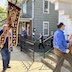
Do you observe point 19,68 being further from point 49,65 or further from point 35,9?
point 35,9

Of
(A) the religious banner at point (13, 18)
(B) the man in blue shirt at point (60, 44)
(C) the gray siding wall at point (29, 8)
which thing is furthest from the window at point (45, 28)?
(B) the man in blue shirt at point (60, 44)

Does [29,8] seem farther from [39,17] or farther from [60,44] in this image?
[60,44]

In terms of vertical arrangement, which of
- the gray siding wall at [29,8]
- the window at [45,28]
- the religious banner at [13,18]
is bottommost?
the window at [45,28]

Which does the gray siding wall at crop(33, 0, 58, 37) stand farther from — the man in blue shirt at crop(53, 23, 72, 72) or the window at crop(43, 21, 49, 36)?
the man in blue shirt at crop(53, 23, 72, 72)

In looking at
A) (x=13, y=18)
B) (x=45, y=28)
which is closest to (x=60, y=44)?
(x=13, y=18)

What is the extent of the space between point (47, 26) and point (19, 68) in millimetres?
15541

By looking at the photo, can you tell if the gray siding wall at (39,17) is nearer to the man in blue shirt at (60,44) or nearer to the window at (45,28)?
the window at (45,28)

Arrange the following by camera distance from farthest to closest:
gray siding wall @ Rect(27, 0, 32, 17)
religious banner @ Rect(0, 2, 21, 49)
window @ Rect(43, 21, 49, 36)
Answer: gray siding wall @ Rect(27, 0, 32, 17) → window @ Rect(43, 21, 49, 36) → religious banner @ Rect(0, 2, 21, 49)

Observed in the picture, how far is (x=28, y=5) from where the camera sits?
25.0 m

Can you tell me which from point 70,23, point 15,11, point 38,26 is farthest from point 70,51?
point 38,26

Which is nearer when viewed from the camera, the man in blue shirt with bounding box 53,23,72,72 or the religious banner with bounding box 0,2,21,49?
the man in blue shirt with bounding box 53,23,72,72

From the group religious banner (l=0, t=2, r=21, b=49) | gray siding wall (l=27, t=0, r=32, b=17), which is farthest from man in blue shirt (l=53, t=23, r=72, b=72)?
gray siding wall (l=27, t=0, r=32, b=17)

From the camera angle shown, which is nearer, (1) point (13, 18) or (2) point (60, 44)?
(2) point (60, 44)

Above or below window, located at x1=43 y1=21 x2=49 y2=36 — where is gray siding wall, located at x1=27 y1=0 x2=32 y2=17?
above
